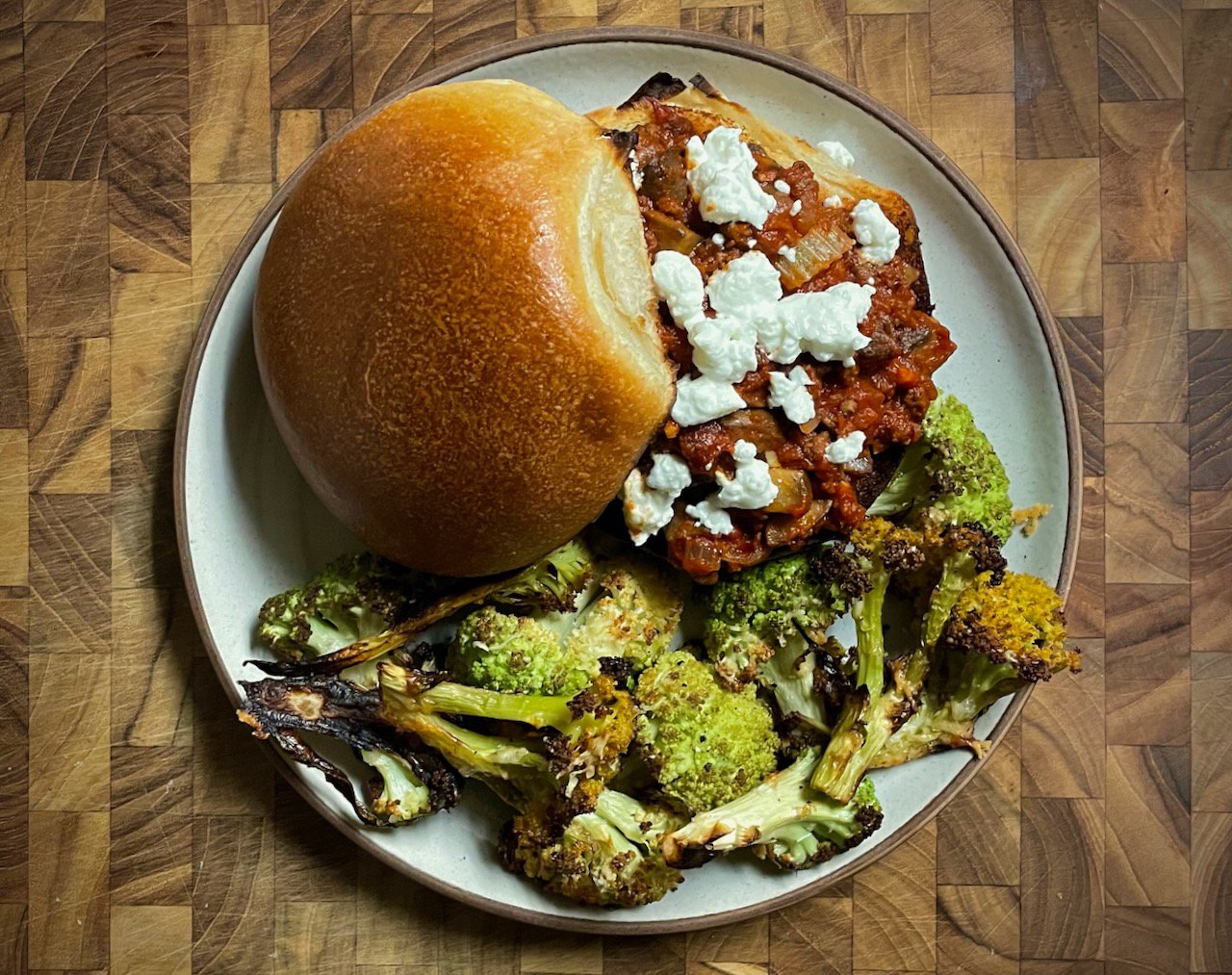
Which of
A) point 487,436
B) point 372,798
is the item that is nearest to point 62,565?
point 372,798

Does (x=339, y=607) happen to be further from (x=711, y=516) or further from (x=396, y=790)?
(x=711, y=516)

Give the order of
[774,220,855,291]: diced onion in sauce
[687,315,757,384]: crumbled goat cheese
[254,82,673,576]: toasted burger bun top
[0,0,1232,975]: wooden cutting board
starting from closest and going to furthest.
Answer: [254,82,673,576]: toasted burger bun top → [687,315,757,384]: crumbled goat cheese → [774,220,855,291]: diced onion in sauce → [0,0,1232,975]: wooden cutting board

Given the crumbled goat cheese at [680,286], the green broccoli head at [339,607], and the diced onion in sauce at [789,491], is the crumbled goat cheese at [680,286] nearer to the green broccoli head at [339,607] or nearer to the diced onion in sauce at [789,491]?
the diced onion in sauce at [789,491]

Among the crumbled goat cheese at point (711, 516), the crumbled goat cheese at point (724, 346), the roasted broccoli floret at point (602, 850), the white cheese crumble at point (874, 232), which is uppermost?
the white cheese crumble at point (874, 232)

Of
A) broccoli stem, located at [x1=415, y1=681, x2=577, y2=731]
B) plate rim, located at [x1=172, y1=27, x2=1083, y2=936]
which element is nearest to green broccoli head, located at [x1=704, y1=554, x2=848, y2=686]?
broccoli stem, located at [x1=415, y1=681, x2=577, y2=731]

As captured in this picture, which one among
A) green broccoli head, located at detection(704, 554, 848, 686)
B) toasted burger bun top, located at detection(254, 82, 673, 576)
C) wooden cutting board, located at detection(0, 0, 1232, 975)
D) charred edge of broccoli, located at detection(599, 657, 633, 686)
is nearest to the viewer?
toasted burger bun top, located at detection(254, 82, 673, 576)

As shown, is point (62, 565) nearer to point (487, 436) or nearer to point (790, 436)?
point (487, 436)

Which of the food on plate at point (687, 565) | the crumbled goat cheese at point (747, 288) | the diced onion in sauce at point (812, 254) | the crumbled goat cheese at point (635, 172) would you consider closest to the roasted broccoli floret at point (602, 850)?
the food on plate at point (687, 565)

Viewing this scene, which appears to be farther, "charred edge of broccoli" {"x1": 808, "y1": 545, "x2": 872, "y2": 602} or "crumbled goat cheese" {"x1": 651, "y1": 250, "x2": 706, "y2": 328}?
"charred edge of broccoli" {"x1": 808, "y1": 545, "x2": 872, "y2": 602}

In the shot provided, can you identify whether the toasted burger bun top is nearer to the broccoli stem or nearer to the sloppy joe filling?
the sloppy joe filling
